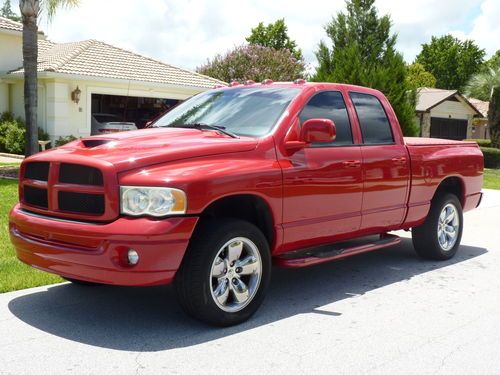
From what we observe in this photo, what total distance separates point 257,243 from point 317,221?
2.68 ft

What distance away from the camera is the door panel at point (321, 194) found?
531 cm

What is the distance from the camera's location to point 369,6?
23250 mm

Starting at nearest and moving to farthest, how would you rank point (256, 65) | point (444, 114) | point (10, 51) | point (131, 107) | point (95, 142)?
point (95, 142)
point (10, 51)
point (131, 107)
point (256, 65)
point (444, 114)

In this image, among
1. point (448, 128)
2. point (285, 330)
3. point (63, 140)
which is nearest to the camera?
point (285, 330)

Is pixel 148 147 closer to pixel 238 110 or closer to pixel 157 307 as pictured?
pixel 238 110

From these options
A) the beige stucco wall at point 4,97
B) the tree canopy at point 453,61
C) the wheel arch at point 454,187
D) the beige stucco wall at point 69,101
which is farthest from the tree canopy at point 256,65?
the tree canopy at point 453,61

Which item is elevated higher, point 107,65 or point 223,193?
point 107,65

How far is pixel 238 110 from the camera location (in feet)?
19.2

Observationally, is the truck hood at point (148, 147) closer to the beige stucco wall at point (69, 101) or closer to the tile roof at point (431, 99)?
the beige stucco wall at point (69, 101)

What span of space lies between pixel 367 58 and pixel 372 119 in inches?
670

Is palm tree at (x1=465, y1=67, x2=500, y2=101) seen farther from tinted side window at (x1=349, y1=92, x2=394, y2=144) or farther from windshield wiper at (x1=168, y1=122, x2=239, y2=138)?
windshield wiper at (x1=168, y1=122, x2=239, y2=138)

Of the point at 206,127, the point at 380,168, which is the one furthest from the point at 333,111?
the point at 206,127

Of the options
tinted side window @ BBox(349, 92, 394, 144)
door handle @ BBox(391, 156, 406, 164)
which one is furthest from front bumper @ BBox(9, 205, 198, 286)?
door handle @ BBox(391, 156, 406, 164)

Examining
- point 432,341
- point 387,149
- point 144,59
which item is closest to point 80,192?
point 432,341
